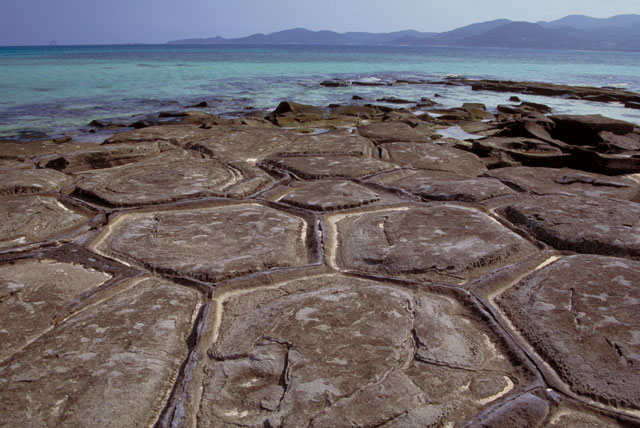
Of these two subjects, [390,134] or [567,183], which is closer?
[567,183]

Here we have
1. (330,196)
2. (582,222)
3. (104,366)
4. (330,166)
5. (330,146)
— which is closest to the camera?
(104,366)

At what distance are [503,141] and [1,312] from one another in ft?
12.3

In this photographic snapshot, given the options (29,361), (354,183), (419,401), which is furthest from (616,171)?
(29,361)

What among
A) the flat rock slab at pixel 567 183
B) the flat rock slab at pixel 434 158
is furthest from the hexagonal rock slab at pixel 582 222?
the flat rock slab at pixel 434 158

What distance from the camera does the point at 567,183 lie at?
2.53 meters

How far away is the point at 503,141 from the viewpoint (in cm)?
399

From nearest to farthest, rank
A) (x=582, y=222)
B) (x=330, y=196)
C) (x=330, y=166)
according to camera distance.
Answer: (x=582, y=222) → (x=330, y=196) → (x=330, y=166)

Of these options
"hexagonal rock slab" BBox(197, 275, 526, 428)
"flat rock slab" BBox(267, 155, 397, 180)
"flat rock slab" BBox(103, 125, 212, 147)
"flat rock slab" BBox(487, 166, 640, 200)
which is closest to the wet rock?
"flat rock slab" BBox(267, 155, 397, 180)

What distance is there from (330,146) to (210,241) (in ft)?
5.35

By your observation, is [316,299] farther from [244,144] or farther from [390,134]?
[390,134]

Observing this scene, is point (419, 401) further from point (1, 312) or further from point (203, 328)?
point (1, 312)

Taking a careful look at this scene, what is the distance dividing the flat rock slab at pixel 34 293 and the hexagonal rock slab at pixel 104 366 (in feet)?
0.19

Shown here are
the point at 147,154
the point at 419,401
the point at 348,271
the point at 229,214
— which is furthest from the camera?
the point at 147,154

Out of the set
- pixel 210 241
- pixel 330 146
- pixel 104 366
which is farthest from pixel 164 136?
pixel 104 366
